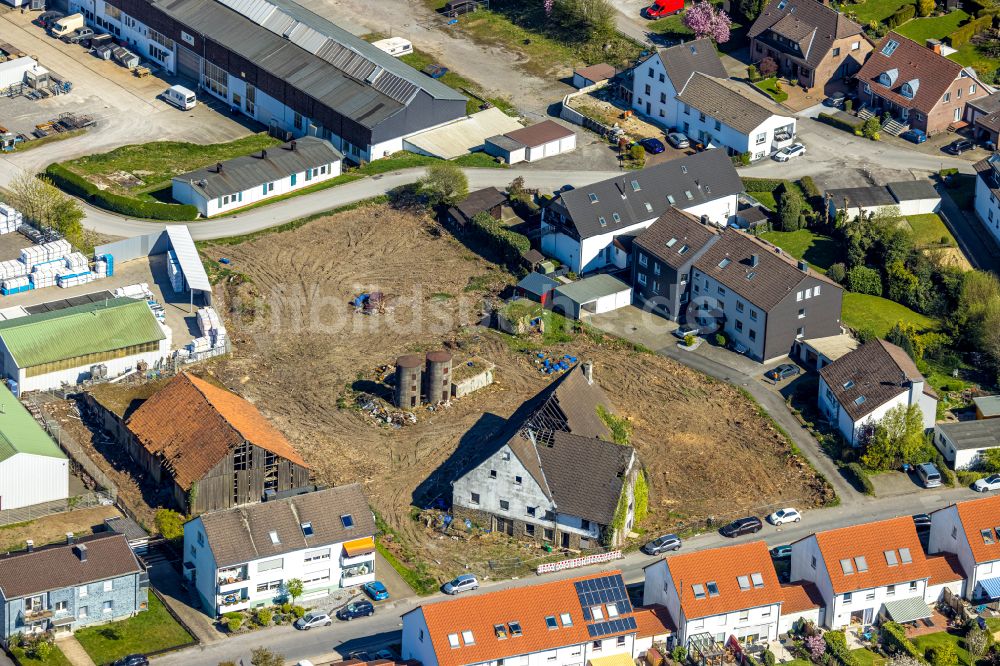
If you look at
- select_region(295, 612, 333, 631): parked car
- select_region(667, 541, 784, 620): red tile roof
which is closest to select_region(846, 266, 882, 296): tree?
select_region(667, 541, 784, 620): red tile roof

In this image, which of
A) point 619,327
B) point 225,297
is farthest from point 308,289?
point 619,327

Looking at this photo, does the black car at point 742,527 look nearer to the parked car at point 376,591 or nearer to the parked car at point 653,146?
the parked car at point 376,591

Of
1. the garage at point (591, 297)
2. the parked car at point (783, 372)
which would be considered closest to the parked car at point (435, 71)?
the garage at point (591, 297)

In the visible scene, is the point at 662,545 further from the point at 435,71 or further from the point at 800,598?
the point at 435,71

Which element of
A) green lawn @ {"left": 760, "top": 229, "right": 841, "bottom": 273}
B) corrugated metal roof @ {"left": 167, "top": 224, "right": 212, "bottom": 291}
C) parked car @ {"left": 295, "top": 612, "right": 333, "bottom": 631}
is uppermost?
green lawn @ {"left": 760, "top": 229, "right": 841, "bottom": 273}

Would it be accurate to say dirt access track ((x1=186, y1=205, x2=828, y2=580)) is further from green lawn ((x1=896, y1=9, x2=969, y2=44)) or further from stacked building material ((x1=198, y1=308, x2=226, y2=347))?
green lawn ((x1=896, y1=9, x2=969, y2=44))

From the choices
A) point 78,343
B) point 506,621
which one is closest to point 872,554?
point 506,621

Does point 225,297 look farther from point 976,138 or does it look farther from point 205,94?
point 976,138
